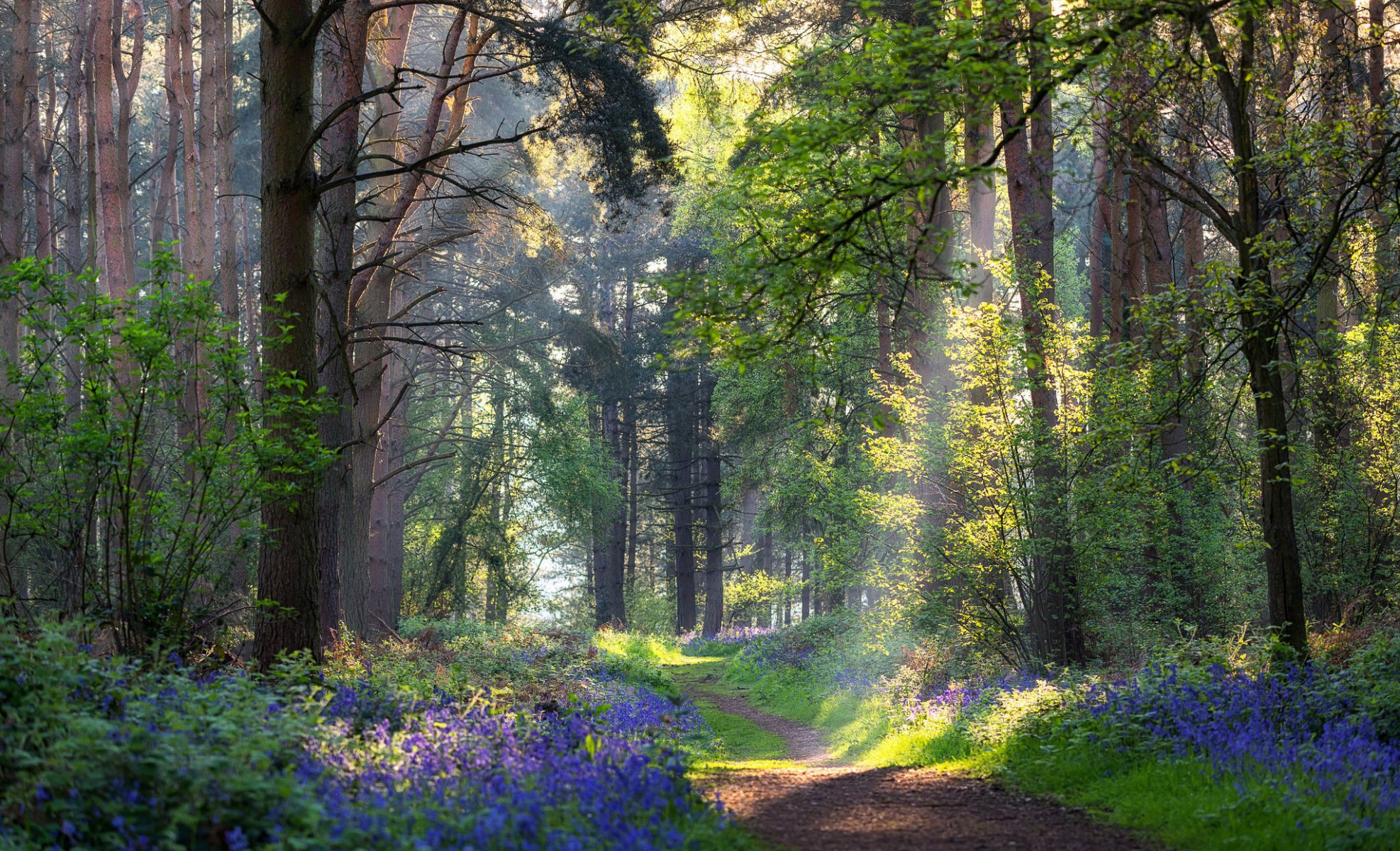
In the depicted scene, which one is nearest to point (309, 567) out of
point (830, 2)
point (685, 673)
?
point (830, 2)

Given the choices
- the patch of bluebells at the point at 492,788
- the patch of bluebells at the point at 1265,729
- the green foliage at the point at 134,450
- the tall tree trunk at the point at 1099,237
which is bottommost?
the patch of bluebells at the point at 1265,729

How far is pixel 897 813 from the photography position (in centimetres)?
627

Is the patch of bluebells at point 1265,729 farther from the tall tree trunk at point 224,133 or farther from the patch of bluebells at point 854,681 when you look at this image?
the tall tree trunk at point 224,133

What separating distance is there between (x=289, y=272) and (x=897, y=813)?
594 centimetres

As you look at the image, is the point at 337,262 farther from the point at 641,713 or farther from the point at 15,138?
the point at 15,138

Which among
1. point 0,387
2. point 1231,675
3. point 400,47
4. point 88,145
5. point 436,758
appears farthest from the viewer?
point 88,145

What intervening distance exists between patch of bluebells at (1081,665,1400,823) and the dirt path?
0.93 metres

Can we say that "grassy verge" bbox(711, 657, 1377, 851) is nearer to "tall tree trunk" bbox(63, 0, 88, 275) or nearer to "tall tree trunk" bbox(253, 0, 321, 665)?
"tall tree trunk" bbox(253, 0, 321, 665)

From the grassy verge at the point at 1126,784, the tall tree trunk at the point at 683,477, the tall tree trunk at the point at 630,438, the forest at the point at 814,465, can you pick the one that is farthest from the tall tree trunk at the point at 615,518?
the grassy verge at the point at 1126,784

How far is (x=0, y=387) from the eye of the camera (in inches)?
527

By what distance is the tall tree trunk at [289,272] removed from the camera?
7.86m

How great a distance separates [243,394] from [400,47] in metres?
8.93

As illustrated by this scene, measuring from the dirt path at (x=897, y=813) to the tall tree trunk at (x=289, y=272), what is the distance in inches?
137

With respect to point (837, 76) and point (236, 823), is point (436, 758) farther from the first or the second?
point (837, 76)
